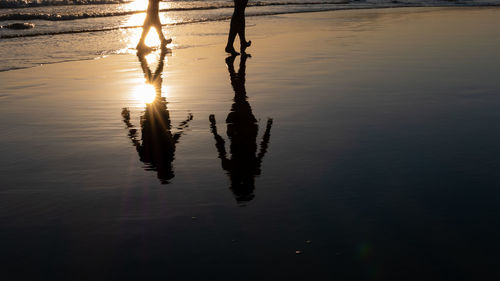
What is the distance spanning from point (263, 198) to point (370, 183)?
0.89 meters

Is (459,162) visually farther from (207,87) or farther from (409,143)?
(207,87)

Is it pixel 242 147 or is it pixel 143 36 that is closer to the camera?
pixel 242 147

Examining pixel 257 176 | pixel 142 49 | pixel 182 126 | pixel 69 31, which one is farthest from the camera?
pixel 69 31

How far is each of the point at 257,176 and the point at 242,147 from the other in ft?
3.40

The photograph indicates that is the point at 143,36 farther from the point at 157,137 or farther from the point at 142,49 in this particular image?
the point at 157,137

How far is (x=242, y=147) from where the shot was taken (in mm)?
5848

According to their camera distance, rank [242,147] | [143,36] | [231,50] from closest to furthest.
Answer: [242,147]
[231,50]
[143,36]

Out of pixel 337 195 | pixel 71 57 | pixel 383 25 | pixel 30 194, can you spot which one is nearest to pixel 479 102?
pixel 337 195

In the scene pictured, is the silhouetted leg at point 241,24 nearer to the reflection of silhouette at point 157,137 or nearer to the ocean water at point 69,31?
the ocean water at point 69,31

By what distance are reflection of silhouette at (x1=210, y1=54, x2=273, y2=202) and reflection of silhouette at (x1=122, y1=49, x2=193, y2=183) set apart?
1.59 feet

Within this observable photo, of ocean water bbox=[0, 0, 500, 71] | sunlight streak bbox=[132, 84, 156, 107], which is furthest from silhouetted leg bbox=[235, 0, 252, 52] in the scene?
sunlight streak bbox=[132, 84, 156, 107]

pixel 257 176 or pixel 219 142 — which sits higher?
pixel 219 142

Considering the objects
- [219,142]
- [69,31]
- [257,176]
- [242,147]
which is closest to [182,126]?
[219,142]

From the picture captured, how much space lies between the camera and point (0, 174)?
5086 millimetres
